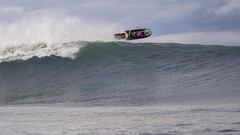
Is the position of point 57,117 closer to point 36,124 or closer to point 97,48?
point 36,124

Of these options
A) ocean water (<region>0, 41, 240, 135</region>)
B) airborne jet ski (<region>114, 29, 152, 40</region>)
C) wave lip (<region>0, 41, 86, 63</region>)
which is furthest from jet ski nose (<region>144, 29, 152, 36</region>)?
wave lip (<region>0, 41, 86, 63</region>)

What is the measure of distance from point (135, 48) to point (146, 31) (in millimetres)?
1705

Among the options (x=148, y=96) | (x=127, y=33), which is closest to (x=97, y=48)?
(x=127, y=33)

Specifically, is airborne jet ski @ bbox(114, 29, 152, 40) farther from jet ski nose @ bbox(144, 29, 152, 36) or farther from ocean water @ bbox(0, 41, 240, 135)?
ocean water @ bbox(0, 41, 240, 135)

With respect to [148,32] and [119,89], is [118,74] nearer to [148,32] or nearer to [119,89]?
[119,89]

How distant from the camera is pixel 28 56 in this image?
32.2m

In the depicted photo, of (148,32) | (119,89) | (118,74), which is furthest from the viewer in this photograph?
(148,32)

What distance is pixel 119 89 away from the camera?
62.9ft

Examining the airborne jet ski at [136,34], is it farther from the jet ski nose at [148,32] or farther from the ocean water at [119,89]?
the ocean water at [119,89]

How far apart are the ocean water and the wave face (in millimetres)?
36

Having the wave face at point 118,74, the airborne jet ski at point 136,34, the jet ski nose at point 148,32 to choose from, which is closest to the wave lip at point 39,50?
the wave face at point 118,74

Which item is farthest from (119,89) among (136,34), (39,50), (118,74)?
(39,50)

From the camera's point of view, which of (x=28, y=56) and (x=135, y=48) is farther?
(x=28, y=56)

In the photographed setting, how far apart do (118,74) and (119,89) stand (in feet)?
13.0
